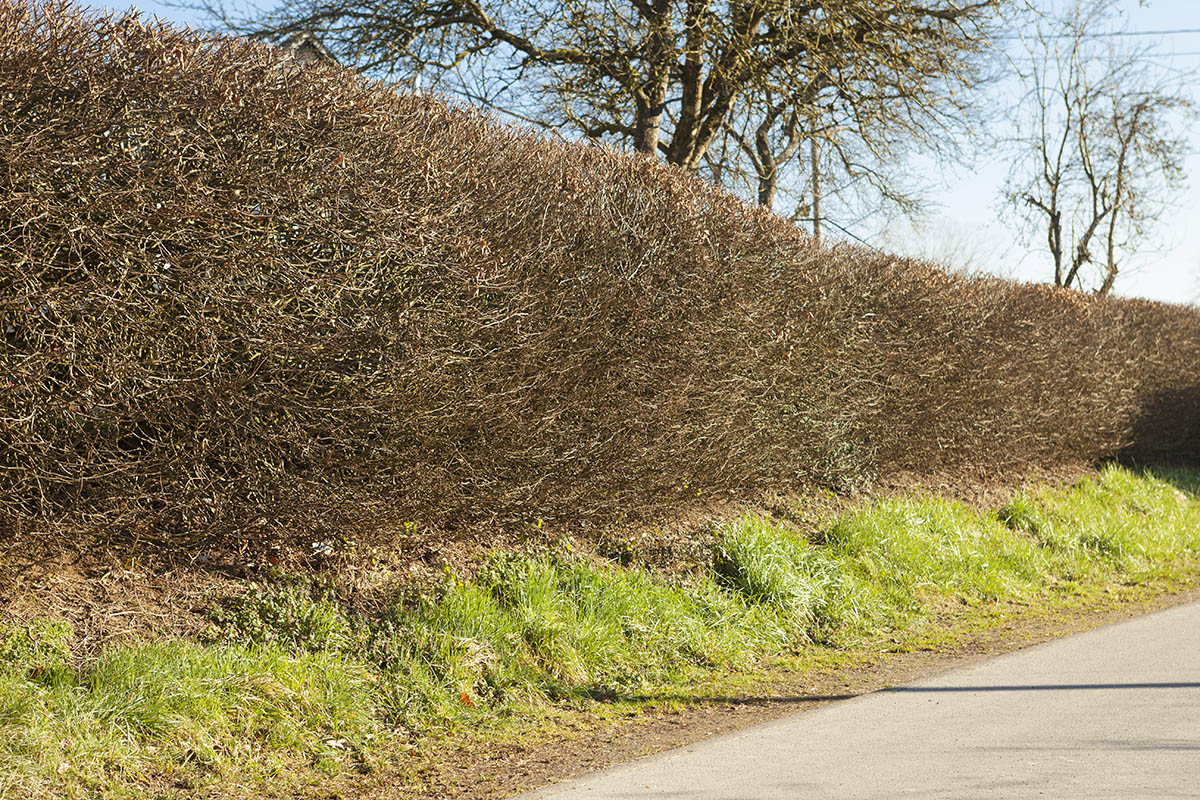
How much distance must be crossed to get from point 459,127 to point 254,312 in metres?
2.08

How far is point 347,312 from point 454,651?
6.38 feet

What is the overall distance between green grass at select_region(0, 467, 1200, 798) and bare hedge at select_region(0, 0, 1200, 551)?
585 mm

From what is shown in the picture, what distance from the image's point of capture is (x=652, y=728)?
538 centimetres

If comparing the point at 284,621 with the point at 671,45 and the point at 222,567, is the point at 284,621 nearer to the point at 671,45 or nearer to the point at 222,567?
the point at 222,567

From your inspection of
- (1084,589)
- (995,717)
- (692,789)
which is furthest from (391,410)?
(1084,589)

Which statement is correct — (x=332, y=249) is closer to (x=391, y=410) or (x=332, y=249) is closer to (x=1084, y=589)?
(x=391, y=410)

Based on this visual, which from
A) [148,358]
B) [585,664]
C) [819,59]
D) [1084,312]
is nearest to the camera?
[148,358]

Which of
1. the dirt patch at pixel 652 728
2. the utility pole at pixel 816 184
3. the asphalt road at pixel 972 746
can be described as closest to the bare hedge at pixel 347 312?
the dirt patch at pixel 652 728

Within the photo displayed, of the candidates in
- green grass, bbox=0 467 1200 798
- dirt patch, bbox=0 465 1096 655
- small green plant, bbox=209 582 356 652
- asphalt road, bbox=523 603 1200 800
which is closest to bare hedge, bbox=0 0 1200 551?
dirt patch, bbox=0 465 1096 655

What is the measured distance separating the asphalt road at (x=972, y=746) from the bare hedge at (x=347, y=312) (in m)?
2.27

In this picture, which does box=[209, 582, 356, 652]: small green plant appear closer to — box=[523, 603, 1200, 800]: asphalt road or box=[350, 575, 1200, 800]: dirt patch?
box=[350, 575, 1200, 800]: dirt patch

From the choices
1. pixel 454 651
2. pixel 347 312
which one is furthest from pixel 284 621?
pixel 347 312

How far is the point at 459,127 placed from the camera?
255 inches

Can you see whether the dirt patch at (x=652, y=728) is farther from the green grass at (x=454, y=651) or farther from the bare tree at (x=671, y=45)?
the bare tree at (x=671, y=45)
